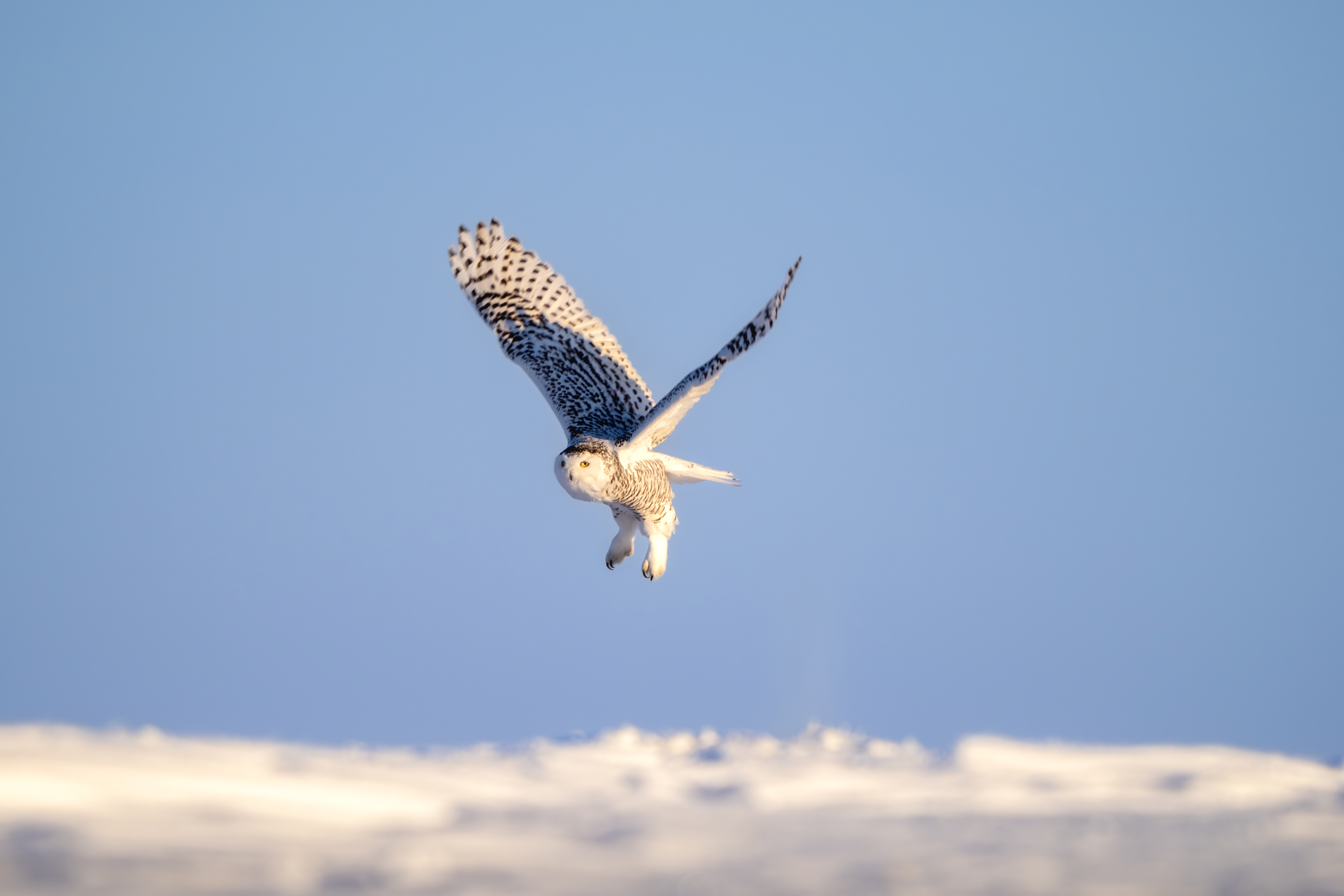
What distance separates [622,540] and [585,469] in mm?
1744

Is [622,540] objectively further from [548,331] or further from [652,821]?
[652,821]

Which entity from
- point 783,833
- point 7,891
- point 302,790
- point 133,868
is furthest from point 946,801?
point 7,891

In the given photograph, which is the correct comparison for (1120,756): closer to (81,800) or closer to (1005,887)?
(1005,887)

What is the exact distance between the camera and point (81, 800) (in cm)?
696

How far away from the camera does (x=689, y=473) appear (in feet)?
40.0

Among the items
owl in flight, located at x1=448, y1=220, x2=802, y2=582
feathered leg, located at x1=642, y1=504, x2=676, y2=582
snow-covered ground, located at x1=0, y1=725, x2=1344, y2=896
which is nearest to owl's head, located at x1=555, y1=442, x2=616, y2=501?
owl in flight, located at x1=448, y1=220, x2=802, y2=582

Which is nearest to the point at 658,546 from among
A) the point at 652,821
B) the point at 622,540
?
the point at 622,540

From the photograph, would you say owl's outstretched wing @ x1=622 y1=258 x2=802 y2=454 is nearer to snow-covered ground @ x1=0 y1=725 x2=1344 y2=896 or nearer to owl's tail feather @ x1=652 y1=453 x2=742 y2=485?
owl's tail feather @ x1=652 y1=453 x2=742 y2=485

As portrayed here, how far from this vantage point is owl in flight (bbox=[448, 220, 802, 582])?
10664 millimetres

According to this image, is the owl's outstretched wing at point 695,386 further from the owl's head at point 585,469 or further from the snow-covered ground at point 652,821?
Result: the snow-covered ground at point 652,821

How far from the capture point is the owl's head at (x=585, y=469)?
416 inches

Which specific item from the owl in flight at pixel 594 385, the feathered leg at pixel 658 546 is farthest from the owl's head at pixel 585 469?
the feathered leg at pixel 658 546

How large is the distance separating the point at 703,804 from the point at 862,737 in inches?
110

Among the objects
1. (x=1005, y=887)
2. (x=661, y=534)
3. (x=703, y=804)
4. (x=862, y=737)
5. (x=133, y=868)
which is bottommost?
(x=1005, y=887)
